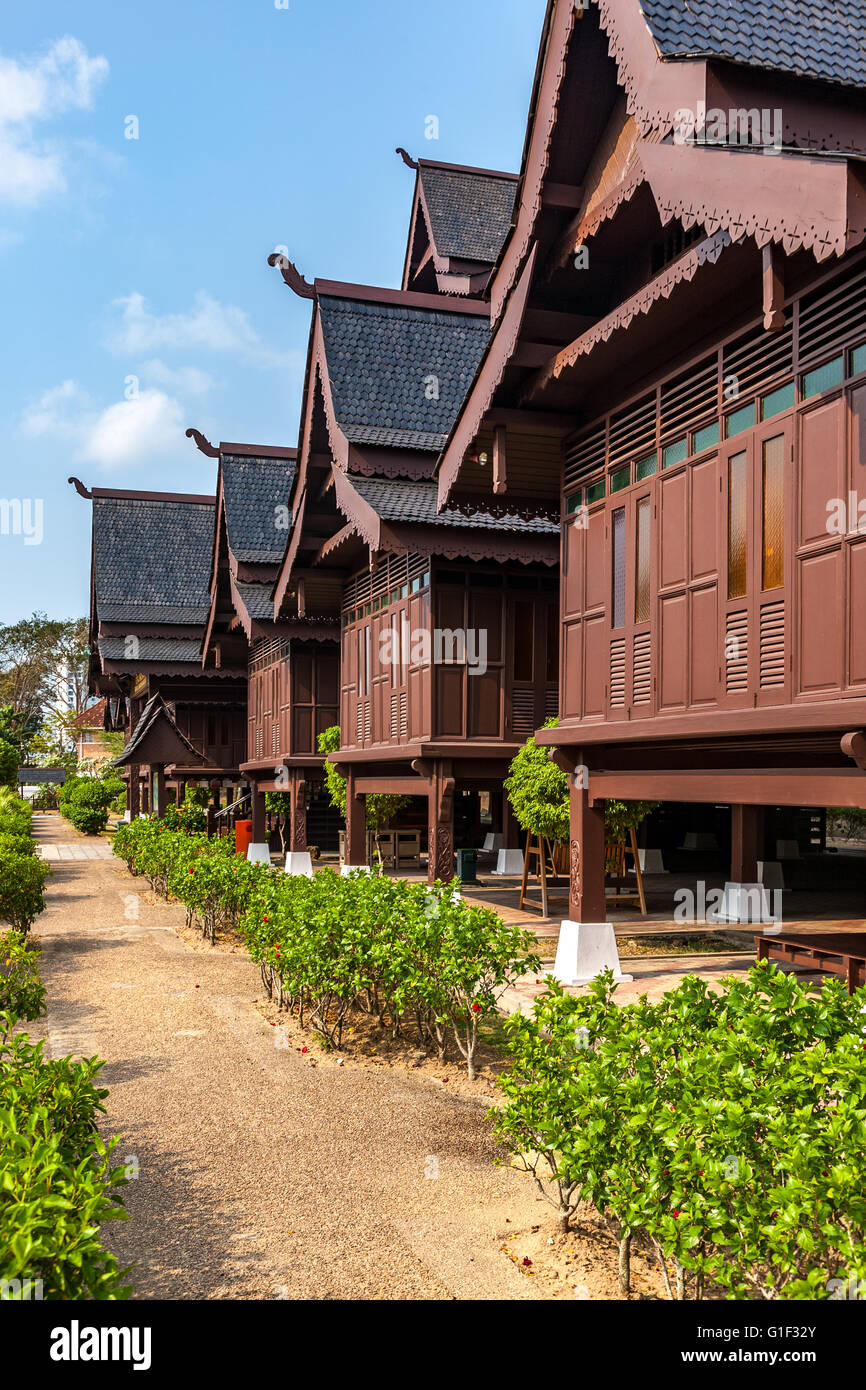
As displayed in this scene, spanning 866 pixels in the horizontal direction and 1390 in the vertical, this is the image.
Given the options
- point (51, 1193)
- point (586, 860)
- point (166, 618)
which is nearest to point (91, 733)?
point (166, 618)

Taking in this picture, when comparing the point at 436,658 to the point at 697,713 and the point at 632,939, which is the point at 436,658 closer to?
the point at 632,939

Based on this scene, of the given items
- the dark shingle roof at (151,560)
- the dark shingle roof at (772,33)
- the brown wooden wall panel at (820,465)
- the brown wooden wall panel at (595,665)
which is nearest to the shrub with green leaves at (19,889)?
the brown wooden wall panel at (595,665)

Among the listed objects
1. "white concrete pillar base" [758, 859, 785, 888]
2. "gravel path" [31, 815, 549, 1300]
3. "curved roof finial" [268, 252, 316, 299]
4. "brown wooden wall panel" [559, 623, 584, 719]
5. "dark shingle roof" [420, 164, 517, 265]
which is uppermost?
"dark shingle roof" [420, 164, 517, 265]

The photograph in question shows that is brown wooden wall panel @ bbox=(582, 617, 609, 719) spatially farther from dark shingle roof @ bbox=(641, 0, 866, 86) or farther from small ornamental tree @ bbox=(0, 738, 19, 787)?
small ornamental tree @ bbox=(0, 738, 19, 787)

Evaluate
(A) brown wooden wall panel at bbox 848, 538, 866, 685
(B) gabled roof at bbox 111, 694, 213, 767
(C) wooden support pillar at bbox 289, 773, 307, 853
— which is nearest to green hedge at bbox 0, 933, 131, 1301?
(A) brown wooden wall panel at bbox 848, 538, 866, 685

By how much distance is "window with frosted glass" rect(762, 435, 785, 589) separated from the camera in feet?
24.8

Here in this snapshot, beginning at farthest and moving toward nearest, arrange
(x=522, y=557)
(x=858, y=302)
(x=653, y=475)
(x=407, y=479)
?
1. (x=407, y=479)
2. (x=522, y=557)
3. (x=653, y=475)
4. (x=858, y=302)

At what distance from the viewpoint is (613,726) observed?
9.62 meters

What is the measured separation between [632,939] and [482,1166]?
7.43 meters

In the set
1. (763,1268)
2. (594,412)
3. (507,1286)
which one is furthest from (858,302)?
(507,1286)

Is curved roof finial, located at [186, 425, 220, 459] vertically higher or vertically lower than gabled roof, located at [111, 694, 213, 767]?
higher

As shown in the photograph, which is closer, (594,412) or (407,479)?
(594,412)

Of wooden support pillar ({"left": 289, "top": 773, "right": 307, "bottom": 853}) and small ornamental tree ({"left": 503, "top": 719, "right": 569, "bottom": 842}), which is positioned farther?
wooden support pillar ({"left": 289, "top": 773, "right": 307, "bottom": 853})

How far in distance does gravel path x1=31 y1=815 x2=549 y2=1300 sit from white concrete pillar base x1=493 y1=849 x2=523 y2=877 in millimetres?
10575
